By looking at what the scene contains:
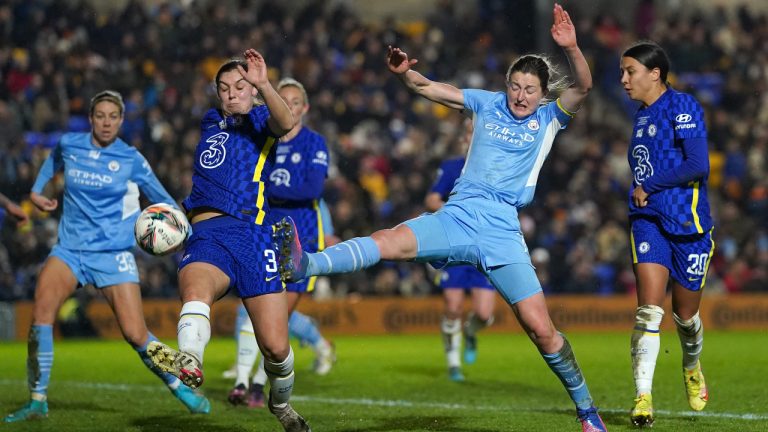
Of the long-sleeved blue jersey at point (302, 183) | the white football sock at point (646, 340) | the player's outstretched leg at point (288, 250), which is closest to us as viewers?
the player's outstretched leg at point (288, 250)

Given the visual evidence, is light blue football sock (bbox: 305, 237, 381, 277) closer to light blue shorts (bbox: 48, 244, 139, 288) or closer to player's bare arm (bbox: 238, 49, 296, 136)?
player's bare arm (bbox: 238, 49, 296, 136)

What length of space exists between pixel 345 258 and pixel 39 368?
11.8 ft

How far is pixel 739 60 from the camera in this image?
26.0 m

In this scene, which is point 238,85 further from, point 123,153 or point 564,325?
point 564,325

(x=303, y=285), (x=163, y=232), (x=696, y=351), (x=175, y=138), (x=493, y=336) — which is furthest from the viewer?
(x=175, y=138)

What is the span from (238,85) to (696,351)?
3891mm

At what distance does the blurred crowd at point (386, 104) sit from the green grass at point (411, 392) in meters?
4.65

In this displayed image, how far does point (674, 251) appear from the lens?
7.90 metres

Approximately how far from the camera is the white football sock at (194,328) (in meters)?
6.25

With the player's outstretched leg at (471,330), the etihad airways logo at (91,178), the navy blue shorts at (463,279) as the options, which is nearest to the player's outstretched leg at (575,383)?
the etihad airways logo at (91,178)

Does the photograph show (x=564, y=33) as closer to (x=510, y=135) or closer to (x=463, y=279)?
(x=510, y=135)

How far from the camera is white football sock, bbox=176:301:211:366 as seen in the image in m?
6.25

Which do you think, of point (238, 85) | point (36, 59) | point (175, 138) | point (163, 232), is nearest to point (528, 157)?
point (238, 85)

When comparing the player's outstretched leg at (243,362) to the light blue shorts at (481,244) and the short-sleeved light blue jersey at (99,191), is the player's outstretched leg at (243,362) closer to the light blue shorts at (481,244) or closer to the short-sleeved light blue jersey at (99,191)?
the short-sleeved light blue jersey at (99,191)
